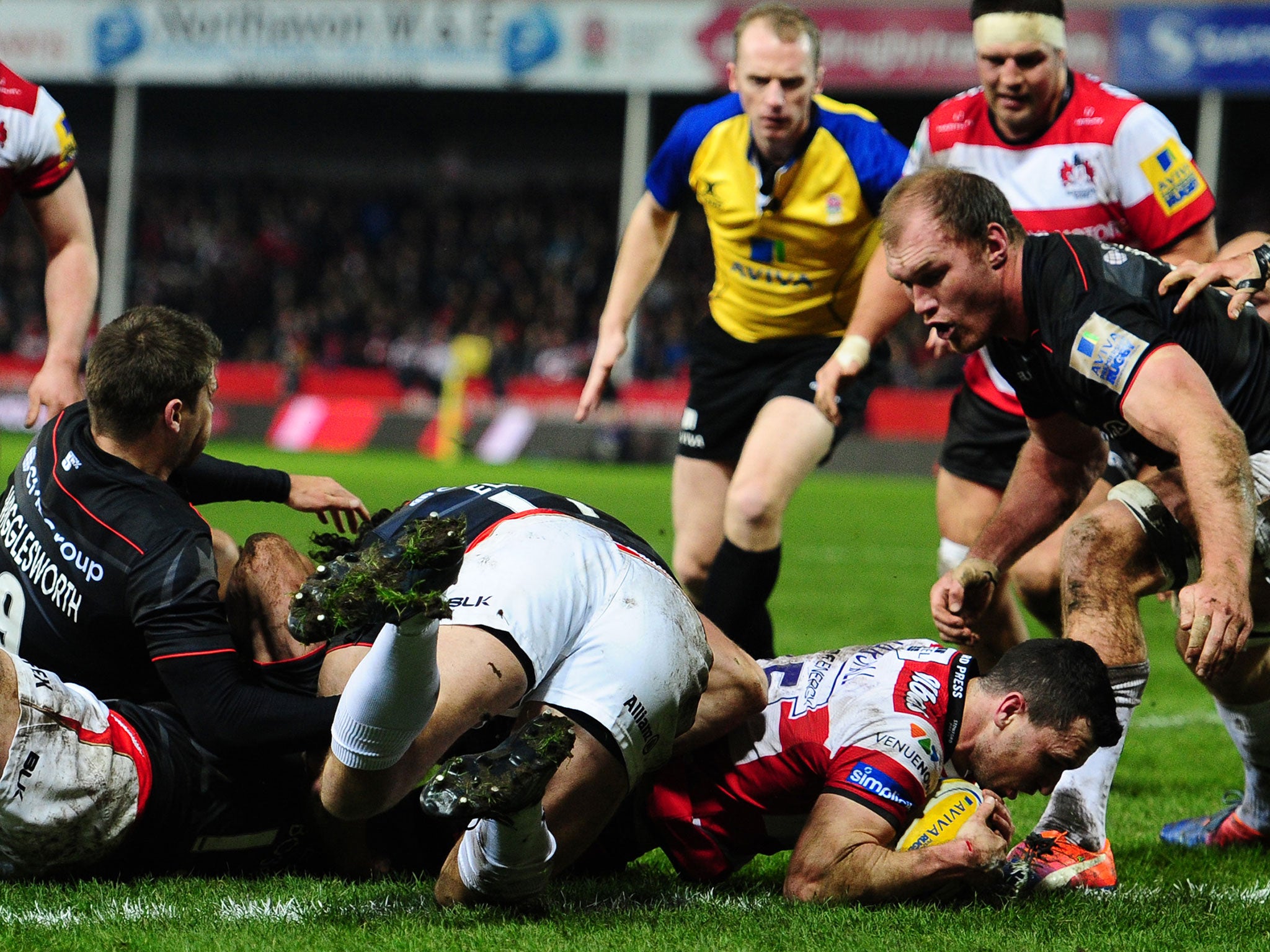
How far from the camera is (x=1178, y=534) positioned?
415cm

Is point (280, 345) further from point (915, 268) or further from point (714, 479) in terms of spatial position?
point (915, 268)

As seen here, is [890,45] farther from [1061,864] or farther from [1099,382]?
[1061,864]

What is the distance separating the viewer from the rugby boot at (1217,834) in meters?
4.56

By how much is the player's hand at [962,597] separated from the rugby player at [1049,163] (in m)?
1.01

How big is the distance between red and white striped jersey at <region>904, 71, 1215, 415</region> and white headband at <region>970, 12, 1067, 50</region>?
28 centimetres

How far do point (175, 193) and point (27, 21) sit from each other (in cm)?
647

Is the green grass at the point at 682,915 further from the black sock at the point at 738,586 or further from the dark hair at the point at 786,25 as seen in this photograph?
the dark hair at the point at 786,25

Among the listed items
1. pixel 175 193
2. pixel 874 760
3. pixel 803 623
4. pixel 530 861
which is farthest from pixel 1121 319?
pixel 175 193

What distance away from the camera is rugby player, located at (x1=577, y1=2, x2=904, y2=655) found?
6.01 meters

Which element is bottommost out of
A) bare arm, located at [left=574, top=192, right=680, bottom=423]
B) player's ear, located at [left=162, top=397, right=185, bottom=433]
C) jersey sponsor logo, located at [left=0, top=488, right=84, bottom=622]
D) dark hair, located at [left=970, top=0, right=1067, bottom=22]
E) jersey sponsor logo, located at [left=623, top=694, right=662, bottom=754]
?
jersey sponsor logo, located at [left=623, top=694, right=662, bottom=754]

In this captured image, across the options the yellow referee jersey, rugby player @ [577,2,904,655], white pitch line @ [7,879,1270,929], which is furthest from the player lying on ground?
the yellow referee jersey

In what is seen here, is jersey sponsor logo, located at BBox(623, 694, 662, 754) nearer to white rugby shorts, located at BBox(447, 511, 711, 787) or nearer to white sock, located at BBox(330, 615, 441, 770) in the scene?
A: white rugby shorts, located at BBox(447, 511, 711, 787)

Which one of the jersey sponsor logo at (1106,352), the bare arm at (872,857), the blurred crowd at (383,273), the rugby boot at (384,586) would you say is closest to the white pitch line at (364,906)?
the bare arm at (872,857)

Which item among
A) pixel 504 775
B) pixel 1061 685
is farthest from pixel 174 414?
pixel 1061 685
